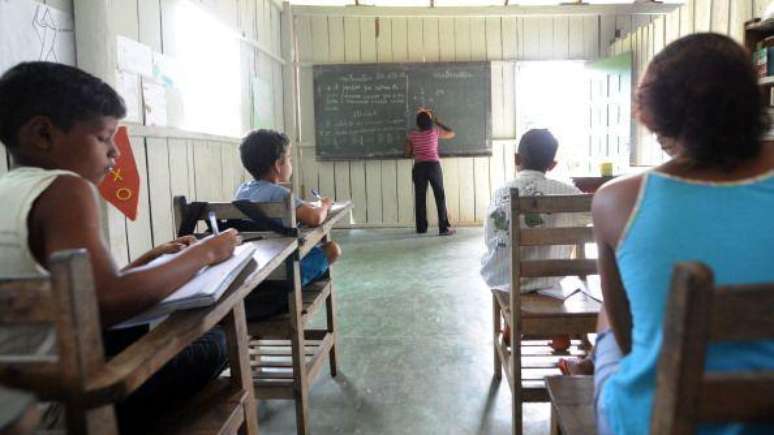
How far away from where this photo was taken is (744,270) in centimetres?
64

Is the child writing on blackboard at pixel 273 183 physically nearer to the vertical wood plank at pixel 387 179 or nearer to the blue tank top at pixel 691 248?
the blue tank top at pixel 691 248

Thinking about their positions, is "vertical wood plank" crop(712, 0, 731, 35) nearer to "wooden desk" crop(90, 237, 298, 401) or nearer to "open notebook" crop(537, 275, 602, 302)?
"open notebook" crop(537, 275, 602, 302)

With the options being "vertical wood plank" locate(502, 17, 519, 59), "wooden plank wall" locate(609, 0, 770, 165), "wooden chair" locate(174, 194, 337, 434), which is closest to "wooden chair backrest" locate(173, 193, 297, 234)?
"wooden chair" locate(174, 194, 337, 434)

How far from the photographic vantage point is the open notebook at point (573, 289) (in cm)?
183

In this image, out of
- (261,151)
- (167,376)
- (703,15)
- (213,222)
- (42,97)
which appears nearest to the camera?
(42,97)

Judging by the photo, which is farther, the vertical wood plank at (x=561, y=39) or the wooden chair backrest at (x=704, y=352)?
the vertical wood plank at (x=561, y=39)

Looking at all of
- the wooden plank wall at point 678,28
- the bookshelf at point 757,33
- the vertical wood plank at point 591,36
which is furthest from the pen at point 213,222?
the vertical wood plank at point 591,36

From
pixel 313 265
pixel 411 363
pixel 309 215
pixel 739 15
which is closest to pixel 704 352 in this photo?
pixel 309 215

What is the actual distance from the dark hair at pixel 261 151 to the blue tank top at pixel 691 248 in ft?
5.34

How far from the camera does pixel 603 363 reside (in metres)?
0.90

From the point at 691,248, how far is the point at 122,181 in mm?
2221

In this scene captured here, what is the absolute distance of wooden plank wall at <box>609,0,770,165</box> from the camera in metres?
3.52

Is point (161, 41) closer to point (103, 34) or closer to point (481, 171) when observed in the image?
point (103, 34)

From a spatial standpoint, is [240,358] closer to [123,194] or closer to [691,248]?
[691,248]
